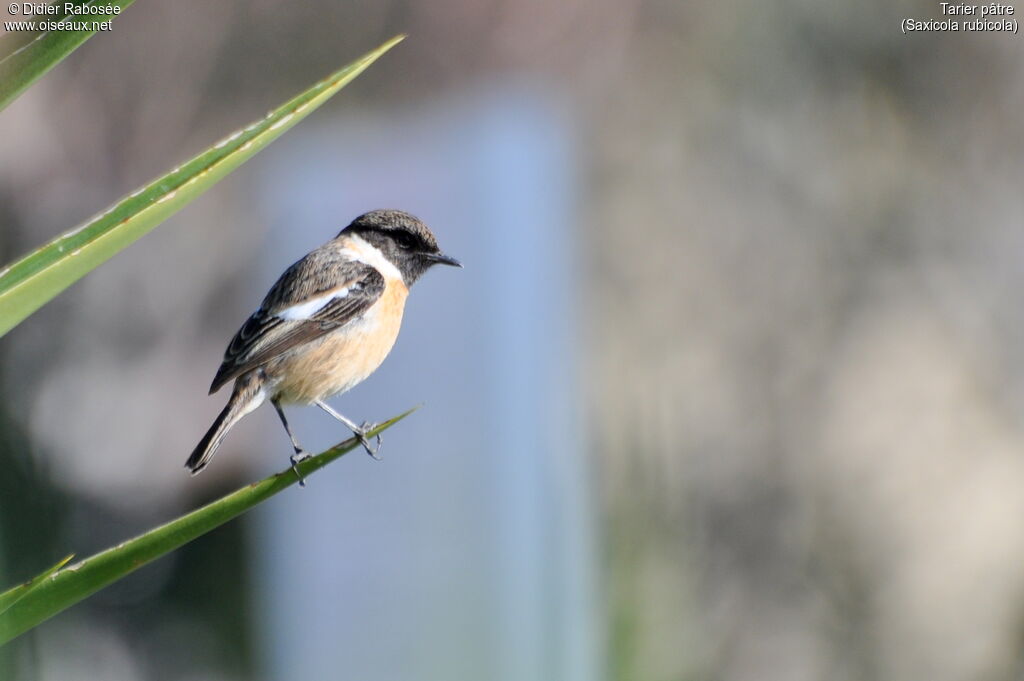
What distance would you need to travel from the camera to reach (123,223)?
129 centimetres

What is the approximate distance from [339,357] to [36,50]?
1.63 m

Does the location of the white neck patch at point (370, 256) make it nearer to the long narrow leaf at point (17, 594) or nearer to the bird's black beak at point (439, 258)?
the bird's black beak at point (439, 258)

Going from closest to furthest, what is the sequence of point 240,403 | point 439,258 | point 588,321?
1. point 240,403
2. point 439,258
3. point 588,321

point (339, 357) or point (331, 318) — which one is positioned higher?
point (331, 318)

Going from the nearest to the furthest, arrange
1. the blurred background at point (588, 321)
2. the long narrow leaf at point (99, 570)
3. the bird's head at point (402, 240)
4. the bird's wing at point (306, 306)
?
the long narrow leaf at point (99, 570) → the bird's wing at point (306, 306) → the bird's head at point (402, 240) → the blurred background at point (588, 321)

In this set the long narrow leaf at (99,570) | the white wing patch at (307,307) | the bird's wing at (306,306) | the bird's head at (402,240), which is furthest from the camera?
the bird's head at (402,240)

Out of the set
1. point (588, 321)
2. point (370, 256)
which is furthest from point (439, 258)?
point (588, 321)

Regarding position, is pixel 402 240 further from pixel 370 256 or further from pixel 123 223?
pixel 123 223

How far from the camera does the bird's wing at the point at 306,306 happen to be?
275 centimetres

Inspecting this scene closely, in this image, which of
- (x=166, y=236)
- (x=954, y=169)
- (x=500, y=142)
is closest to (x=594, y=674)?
(x=500, y=142)

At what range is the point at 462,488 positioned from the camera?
5.73 metres

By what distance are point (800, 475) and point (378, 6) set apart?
4.14 meters

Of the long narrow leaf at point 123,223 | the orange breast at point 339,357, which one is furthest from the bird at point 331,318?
Result: the long narrow leaf at point 123,223

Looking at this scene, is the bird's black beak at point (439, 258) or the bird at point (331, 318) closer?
the bird at point (331, 318)
